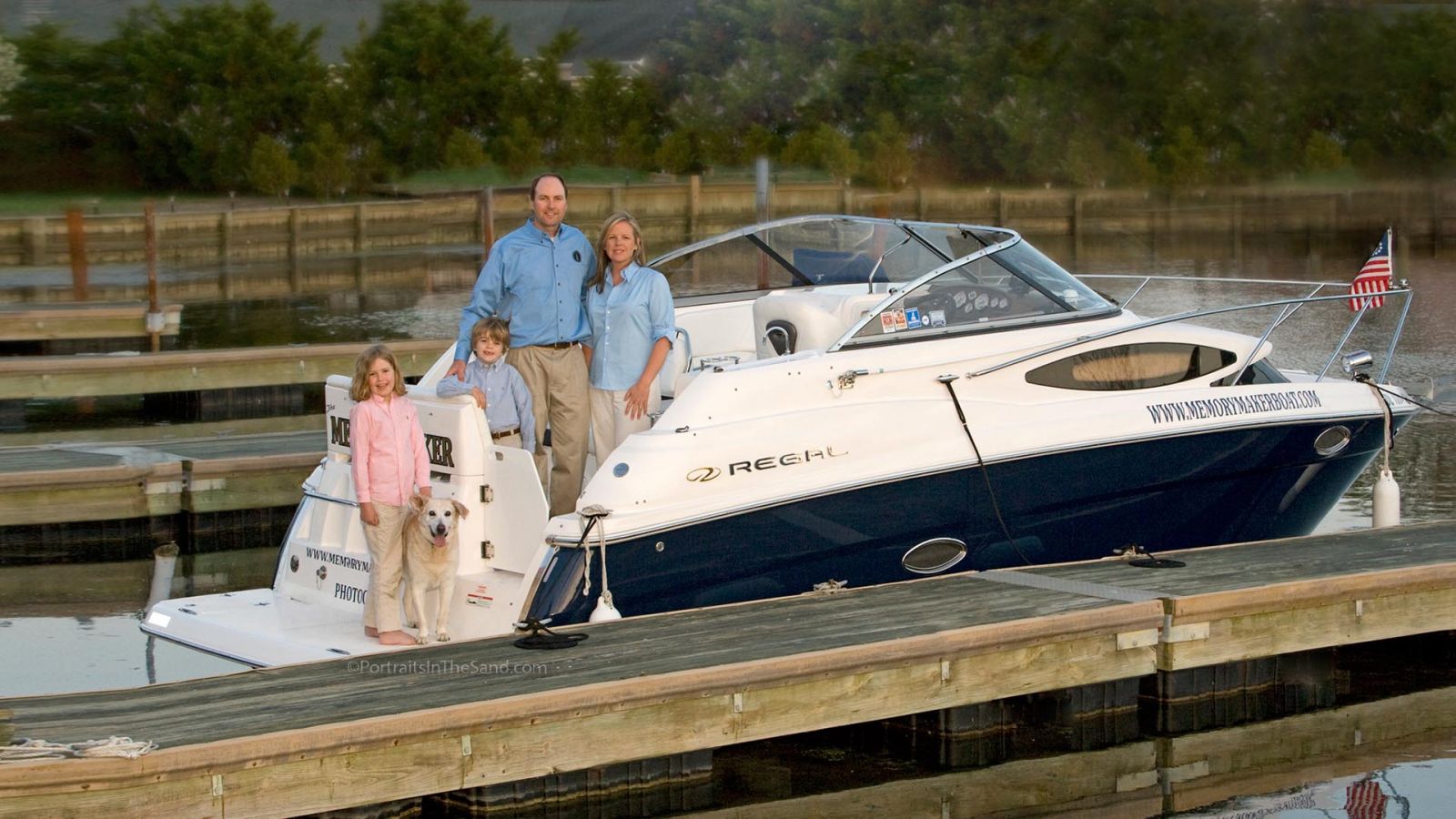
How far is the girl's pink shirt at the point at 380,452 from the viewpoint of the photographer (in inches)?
312

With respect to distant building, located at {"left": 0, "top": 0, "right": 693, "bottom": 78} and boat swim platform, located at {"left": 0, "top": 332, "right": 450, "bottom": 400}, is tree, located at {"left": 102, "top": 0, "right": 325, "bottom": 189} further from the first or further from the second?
boat swim platform, located at {"left": 0, "top": 332, "right": 450, "bottom": 400}

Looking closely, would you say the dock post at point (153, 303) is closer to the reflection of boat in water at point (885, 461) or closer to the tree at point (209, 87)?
the reflection of boat in water at point (885, 461)

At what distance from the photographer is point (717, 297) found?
10.9m

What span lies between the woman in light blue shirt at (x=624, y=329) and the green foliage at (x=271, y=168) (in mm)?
35465

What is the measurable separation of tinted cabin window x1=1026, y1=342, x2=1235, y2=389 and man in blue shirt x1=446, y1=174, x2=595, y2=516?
7.54 feet

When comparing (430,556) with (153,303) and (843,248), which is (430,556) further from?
(153,303)

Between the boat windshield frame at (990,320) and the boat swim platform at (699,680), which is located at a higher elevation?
the boat windshield frame at (990,320)

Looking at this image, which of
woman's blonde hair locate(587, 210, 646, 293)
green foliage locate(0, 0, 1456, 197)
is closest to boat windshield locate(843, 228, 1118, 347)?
woman's blonde hair locate(587, 210, 646, 293)

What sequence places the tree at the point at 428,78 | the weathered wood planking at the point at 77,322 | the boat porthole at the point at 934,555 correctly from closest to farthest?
the boat porthole at the point at 934,555 → the weathered wood planking at the point at 77,322 → the tree at the point at 428,78

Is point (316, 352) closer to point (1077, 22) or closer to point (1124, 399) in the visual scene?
point (1124, 399)

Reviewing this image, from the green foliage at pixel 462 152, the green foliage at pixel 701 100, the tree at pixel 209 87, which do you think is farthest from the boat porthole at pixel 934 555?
the green foliage at pixel 462 152

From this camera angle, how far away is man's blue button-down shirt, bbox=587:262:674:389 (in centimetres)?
862

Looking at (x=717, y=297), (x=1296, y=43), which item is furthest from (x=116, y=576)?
(x=1296, y=43)

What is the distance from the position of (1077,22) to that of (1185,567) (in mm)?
30075
